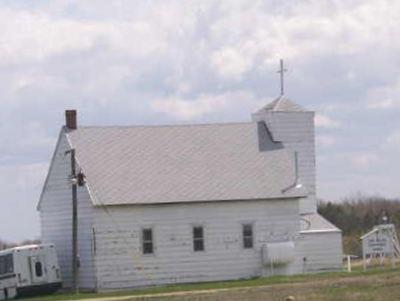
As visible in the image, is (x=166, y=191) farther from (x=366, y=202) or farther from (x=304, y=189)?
(x=366, y=202)

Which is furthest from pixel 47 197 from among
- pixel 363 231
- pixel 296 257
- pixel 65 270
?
pixel 363 231

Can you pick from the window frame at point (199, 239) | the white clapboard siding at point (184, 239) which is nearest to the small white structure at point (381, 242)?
the white clapboard siding at point (184, 239)

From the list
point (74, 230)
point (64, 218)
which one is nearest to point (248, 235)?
point (74, 230)

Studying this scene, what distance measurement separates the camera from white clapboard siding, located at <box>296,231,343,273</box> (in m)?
56.7

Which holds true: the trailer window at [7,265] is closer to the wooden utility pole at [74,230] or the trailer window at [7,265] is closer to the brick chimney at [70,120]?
the wooden utility pole at [74,230]

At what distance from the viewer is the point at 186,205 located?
53812 mm

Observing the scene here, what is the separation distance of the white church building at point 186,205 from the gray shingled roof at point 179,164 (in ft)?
0.18

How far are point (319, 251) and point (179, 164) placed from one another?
821 centimetres

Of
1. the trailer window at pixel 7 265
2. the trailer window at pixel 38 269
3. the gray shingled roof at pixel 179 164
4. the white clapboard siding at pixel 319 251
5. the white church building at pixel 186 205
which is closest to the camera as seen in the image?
the trailer window at pixel 7 265

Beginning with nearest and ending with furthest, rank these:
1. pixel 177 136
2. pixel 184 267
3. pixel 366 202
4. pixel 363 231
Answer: pixel 184 267 → pixel 177 136 → pixel 363 231 → pixel 366 202

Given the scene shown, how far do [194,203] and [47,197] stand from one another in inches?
329

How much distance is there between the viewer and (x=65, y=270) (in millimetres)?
55406

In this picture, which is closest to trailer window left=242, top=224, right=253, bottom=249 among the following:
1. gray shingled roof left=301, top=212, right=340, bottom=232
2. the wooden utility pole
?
gray shingled roof left=301, top=212, right=340, bottom=232

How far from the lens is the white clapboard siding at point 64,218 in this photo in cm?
5316
